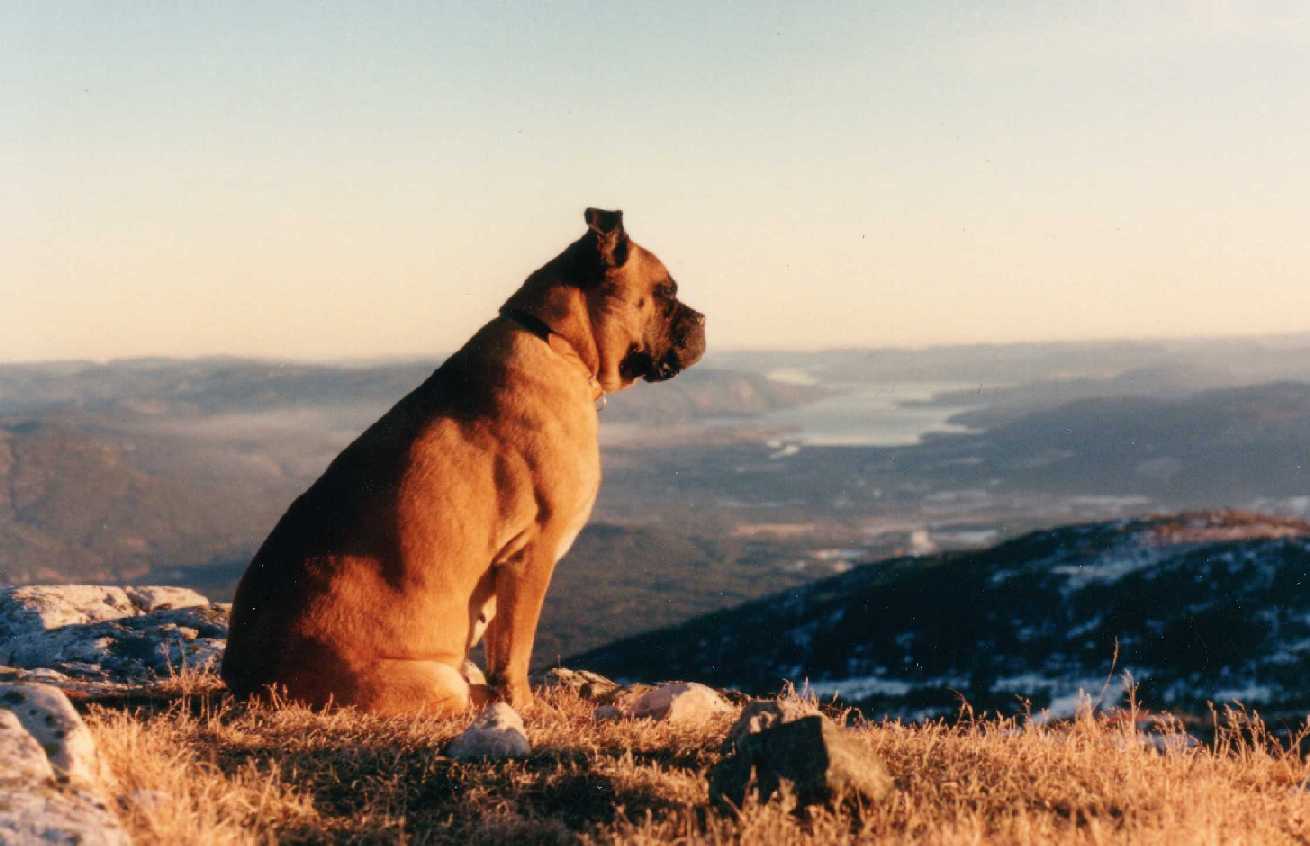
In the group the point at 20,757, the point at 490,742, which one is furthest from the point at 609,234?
the point at 20,757

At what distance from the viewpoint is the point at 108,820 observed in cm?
430

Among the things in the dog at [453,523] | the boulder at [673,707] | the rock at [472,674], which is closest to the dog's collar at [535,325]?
the dog at [453,523]

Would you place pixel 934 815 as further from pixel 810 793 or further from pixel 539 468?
pixel 539 468

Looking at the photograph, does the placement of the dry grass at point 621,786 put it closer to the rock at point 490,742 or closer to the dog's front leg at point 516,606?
the rock at point 490,742

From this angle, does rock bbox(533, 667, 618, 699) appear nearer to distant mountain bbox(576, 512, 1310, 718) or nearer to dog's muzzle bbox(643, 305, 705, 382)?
dog's muzzle bbox(643, 305, 705, 382)

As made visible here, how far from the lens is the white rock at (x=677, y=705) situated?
7.73m

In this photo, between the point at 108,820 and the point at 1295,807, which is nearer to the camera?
the point at 108,820

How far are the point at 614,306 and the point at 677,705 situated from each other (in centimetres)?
289

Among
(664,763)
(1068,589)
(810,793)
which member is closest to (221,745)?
(664,763)

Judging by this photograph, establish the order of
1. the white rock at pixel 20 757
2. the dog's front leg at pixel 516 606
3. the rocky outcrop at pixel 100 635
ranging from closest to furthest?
the white rock at pixel 20 757 → the dog's front leg at pixel 516 606 → the rocky outcrop at pixel 100 635

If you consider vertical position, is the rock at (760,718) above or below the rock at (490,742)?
above

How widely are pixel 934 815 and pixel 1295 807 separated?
217 cm

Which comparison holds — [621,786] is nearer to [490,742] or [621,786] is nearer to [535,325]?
[490,742]

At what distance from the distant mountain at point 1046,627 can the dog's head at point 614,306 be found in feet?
292
